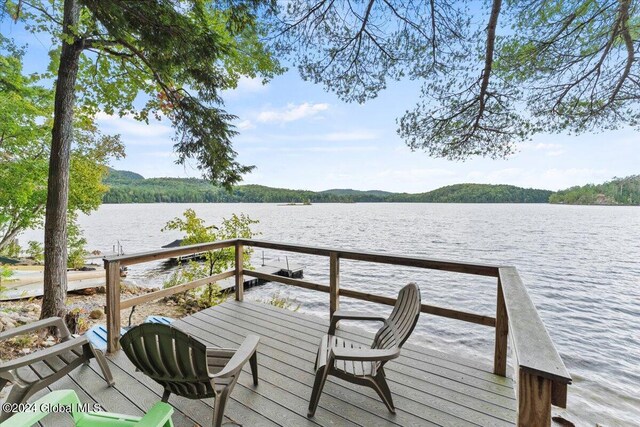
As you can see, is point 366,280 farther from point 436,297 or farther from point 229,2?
point 229,2

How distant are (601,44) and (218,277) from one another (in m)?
5.79

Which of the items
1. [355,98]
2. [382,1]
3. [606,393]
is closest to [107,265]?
[355,98]

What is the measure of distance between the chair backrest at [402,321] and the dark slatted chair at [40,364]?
219cm

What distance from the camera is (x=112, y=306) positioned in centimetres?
293

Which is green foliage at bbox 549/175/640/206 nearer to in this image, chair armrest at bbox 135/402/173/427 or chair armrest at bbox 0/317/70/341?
chair armrest at bbox 135/402/173/427

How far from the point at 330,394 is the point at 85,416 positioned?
154 centimetres

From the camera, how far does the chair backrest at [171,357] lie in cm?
175

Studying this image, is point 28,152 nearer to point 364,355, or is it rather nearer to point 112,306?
point 112,306

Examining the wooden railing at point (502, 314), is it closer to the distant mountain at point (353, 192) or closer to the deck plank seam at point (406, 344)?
the deck plank seam at point (406, 344)

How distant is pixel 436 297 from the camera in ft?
32.8

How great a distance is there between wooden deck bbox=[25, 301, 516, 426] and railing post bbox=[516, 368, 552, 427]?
126cm

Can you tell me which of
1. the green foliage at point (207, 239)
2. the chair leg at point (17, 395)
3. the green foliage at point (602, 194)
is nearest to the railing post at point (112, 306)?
the chair leg at point (17, 395)

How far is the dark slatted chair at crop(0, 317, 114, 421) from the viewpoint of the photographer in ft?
6.37

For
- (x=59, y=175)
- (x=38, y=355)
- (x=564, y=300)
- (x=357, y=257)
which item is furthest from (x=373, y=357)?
(x=564, y=300)
